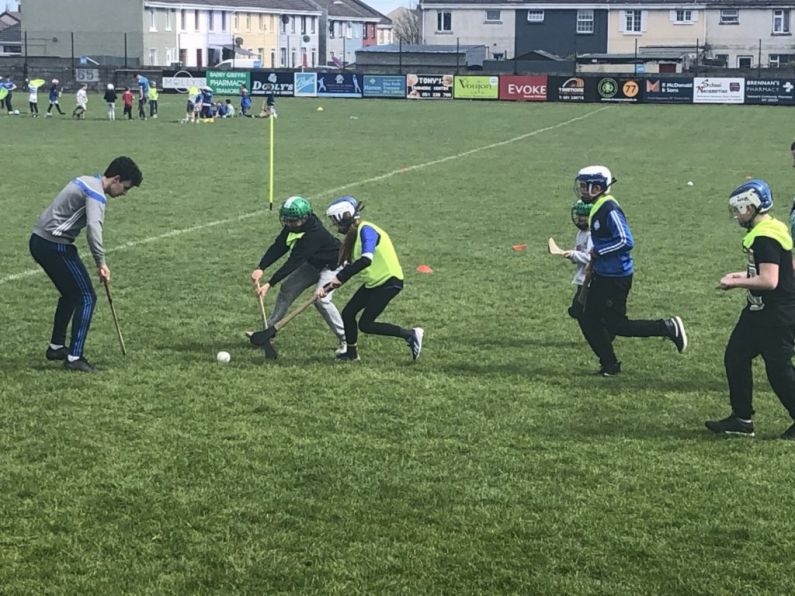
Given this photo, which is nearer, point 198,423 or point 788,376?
point 788,376

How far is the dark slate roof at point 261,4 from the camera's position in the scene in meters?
98.4

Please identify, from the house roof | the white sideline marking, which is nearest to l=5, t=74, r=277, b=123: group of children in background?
the white sideline marking

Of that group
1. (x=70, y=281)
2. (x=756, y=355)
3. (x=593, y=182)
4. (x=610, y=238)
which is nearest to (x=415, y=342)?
(x=610, y=238)

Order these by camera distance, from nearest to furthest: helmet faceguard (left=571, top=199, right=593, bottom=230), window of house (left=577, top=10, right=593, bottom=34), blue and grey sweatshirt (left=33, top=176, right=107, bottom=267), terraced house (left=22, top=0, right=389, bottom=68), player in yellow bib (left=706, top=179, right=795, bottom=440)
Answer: player in yellow bib (left=706, top=179, right=795, bottom=440), blue and grey sweatshirt (left=33, top=176, right=107, bottom=267), helmet faceguard (left=571, top=199, right=593, bottom=230), window of house (left=577, top=10, right=593, bottom=34), terraced house (left=22, top=0, right=389, bottom=68)

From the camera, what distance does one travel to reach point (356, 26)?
135875 mm

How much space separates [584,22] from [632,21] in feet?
11.4

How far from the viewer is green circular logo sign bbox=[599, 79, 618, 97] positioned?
61.6 metres

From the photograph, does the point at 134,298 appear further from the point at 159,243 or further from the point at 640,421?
the point at 640,421

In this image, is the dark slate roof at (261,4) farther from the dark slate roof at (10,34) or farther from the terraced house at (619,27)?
the dark slate roof at (10,34)

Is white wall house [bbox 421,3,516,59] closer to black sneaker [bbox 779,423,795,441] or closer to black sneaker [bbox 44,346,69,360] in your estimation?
black sneaker [bbox 44,346,69,360]

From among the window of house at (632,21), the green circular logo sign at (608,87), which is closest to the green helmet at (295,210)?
the green circular logo sign at (608,87)

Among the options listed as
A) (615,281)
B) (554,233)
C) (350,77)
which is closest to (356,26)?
(350,77)

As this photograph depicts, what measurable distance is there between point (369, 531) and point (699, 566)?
178 cm

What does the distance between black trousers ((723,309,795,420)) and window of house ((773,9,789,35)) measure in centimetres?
8476
